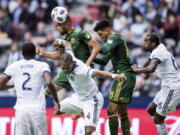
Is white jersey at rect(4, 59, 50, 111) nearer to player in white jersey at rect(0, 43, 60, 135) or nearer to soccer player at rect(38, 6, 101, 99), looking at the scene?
player in white jersey at rect(0, 43, 60, 135)

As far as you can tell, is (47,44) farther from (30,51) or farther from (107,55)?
(30,51)

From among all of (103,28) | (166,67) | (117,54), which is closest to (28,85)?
(103,28)

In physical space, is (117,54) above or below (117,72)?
above

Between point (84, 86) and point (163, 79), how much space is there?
1.88 m

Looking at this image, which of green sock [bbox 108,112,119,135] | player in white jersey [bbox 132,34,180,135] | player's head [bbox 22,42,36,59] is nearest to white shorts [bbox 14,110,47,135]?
player's head [bbox 22,42,36,59]

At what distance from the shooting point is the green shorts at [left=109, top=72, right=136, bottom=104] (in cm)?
1602

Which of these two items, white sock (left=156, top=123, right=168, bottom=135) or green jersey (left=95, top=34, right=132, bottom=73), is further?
white sock (left=156, top=123, right=168, bottom=135)

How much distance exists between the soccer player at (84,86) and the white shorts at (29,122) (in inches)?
40.1

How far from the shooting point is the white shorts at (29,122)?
47.0 ft

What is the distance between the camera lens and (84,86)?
1520 centimetres

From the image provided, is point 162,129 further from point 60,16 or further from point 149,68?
point 60,16

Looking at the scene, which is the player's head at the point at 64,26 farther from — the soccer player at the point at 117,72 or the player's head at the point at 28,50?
the player's head at the point at 28,50

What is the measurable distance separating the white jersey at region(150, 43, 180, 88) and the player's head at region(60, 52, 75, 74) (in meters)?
1.81

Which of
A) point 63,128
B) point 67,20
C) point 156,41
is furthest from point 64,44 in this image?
point 63,128
